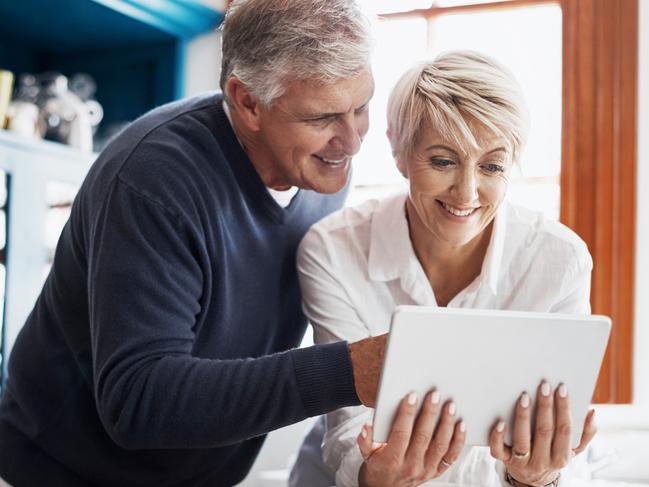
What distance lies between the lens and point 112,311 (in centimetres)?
134

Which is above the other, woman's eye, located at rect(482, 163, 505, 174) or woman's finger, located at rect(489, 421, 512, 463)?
woman's eye, located at rect(482, 163, 505, 174)

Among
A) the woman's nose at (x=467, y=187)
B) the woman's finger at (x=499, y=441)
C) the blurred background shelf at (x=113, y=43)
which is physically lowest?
the woman's finger at (x=499, y=441)

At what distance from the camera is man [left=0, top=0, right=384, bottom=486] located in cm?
130

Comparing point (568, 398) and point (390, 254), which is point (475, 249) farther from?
point (568, 398)

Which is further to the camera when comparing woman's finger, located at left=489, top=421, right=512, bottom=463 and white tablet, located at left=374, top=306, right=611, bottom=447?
woman's finger, located at left=489, top=421, right=512, bottom=463

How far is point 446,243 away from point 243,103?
440mm

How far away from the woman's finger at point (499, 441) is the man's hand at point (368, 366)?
0.17 meters

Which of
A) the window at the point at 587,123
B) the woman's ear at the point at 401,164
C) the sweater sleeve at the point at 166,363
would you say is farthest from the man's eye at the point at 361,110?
the window at the point at 587,123

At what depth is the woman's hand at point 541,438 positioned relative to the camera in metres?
1.23

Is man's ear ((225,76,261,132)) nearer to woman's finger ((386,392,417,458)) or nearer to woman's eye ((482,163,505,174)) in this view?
woman's eye ((482,163,505,174))

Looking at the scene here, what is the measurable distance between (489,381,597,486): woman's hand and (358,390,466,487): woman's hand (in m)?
0.07

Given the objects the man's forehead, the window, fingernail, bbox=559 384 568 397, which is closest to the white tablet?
fingernail, bbox=559 384 568 397

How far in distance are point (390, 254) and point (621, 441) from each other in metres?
0.70

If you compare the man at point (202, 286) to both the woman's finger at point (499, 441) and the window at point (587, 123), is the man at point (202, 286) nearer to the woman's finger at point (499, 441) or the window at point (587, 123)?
the woman's finger at point (499, 441)
